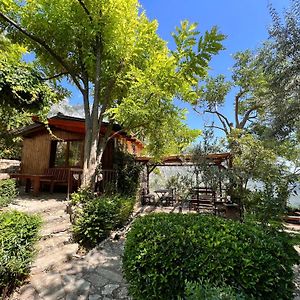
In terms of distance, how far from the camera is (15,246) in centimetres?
359

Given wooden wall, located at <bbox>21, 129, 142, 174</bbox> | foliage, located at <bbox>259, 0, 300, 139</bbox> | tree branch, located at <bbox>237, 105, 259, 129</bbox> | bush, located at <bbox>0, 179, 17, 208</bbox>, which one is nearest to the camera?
foliage, located at <bbox>259, 0, 300, 139</bbox>

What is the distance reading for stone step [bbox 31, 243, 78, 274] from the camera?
166 inches

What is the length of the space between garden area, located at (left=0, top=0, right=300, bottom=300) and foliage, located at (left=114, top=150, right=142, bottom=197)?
63mm

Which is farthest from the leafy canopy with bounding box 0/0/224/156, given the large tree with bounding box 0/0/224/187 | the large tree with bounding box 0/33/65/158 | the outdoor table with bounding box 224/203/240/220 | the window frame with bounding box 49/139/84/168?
the window frame with bounding box 49/139/84/168

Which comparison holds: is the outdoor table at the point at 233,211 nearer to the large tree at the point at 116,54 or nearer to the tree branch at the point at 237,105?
the large tree at the point at 116,54

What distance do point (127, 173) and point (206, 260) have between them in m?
8.72

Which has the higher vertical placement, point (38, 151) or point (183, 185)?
point (38, 151)

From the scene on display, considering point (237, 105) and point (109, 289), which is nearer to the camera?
point (109, 289)

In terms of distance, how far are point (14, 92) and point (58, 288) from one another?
376 cm

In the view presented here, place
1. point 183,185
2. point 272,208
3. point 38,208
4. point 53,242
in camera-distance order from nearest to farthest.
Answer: point 272,208
point 53,242
point 38,208
point 183,185

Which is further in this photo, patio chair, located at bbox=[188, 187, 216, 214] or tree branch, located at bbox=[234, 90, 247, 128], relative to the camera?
tree branch, located at bbox=[234, 90, 247, 128]

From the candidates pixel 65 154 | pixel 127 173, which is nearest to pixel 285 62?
pixel 127 173

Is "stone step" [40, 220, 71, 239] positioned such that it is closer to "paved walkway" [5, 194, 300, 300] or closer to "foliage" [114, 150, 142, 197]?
"paved walkway" [5, 194, 300, 300]

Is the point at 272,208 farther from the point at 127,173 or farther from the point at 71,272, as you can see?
the point at 127,173
